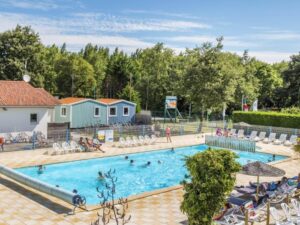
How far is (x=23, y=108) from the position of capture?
2772 centimetres

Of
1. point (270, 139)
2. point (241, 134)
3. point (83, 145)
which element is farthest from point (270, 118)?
point (83, 145)

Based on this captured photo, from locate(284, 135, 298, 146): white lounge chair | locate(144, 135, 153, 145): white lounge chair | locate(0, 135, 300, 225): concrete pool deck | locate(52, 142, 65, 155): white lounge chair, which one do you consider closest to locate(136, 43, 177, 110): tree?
locate(144, 135, 153, 145): white lounge chair

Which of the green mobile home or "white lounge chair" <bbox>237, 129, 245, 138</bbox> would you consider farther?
the green mobile home

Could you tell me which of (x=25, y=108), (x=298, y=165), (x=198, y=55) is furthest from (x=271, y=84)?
(x=25, y=108)

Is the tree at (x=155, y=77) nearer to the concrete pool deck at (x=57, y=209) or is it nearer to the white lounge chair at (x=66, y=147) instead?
the white lounge chair at (x=66, y=147)

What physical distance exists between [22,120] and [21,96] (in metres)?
2.04

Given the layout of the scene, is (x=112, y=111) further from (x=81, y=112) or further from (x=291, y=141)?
(x=291, y=141)

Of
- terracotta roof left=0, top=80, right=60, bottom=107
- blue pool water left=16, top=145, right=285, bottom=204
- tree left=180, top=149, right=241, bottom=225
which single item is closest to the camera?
tree left=180, top=149, right=241, bottom=225

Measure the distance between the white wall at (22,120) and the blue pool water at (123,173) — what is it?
758cm

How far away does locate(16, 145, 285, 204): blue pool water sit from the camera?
19453mm

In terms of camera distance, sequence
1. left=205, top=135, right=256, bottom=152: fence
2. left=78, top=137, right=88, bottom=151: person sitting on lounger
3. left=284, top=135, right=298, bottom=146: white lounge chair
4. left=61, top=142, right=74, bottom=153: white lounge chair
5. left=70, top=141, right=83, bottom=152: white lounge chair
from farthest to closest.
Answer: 1. left=284, top=135, right=298, bottom=146: white lounge chair
2. left=205, top=135, right=256, bottom=152: fence
3. left=78, top=137, right=88, bottom=151: person sitting on lounger
4. left=70, top=141, right=83, bottom=152: white lounge chair
5. left=61, top=142, right=74, bottom=153: white lounge chair

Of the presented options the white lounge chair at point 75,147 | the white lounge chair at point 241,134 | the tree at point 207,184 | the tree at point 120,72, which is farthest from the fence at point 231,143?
the tree at point 120,72

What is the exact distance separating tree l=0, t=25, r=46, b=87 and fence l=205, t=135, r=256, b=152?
30078 mm

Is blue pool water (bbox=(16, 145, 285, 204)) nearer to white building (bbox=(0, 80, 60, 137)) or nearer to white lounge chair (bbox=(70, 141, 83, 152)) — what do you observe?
white lounge chair (bbox=(70, 141, 83, 152))
